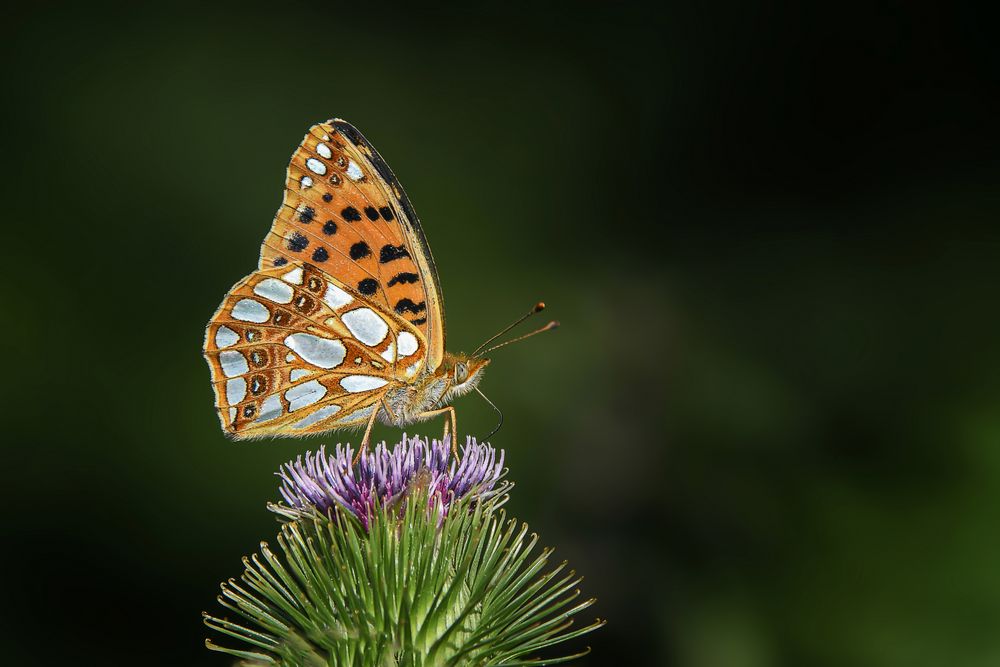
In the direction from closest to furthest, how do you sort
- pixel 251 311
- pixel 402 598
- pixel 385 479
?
1. pixel 402 598
2. pixel 385 479
3. pixel 251 311

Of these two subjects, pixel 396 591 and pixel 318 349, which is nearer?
pixel 396 591

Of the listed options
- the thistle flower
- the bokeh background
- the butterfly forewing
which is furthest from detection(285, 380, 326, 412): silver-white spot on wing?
the bokeh background

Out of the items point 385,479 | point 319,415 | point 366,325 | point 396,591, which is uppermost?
point 366,325

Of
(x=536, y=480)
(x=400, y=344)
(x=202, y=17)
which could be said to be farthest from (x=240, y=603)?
(x=202, y=17)

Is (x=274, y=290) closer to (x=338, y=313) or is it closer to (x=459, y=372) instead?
(x=338, y=313)

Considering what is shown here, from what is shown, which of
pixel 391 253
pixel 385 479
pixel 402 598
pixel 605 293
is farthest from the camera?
pixel 605 293

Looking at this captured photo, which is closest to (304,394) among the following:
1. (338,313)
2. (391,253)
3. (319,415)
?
(319,415)
